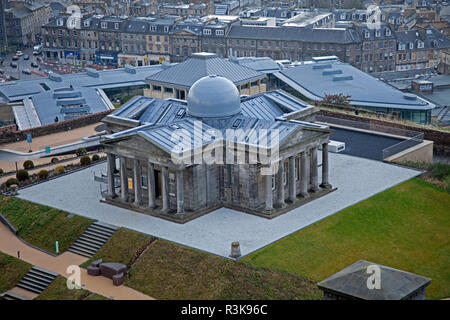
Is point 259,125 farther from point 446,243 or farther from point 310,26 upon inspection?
point 310,26

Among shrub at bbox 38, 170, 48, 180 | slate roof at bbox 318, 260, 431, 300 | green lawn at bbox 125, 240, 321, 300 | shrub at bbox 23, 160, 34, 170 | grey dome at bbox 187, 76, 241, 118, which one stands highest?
grey dome at bbox 187, 76, 241, 118

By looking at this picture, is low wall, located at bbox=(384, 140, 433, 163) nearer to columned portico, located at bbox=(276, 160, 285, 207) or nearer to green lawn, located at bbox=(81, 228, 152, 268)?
columned portico, located at bbox=(276, 160, 285, 207)

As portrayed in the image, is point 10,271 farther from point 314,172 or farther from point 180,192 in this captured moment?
point 314,172

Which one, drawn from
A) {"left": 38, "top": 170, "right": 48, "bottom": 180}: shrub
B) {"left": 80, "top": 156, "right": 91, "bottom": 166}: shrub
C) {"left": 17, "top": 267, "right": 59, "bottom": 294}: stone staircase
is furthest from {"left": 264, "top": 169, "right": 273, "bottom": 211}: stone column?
{"left": 38, "top": 170, "right": 48, "bottom": 180}: shrub

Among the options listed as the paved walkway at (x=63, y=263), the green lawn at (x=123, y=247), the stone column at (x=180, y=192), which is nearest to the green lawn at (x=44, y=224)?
the paved walkway at (x=63, y=263)

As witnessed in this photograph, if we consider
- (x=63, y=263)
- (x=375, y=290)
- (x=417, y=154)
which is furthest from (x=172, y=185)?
(x=417, y=154)

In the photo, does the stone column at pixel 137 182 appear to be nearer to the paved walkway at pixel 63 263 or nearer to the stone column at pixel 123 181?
the stone column at pixel 123 181

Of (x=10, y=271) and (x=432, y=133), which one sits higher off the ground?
(x=432, y=133)
